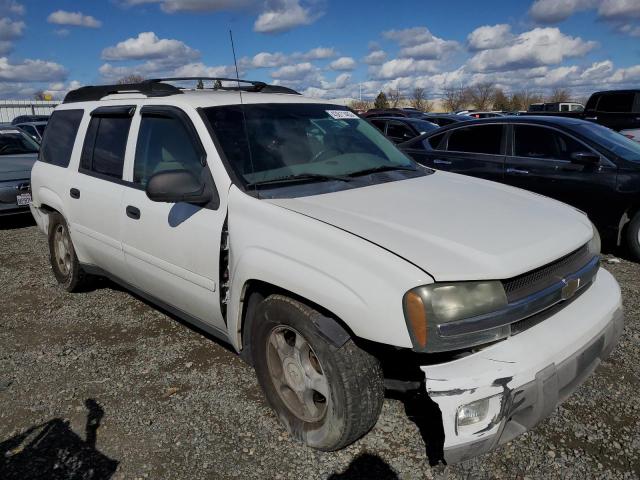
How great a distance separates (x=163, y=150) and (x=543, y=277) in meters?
2.44

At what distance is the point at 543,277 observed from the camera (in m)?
2.41

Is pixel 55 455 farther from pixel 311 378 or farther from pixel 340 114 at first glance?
pixel 340 114

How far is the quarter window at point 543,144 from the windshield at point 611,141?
0.19m

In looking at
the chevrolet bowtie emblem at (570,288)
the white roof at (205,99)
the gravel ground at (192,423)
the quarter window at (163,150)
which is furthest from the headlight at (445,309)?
the white roof at (205,99)

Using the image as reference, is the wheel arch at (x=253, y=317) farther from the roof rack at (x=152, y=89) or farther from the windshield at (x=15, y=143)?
the windshield at (x=15, y=143)

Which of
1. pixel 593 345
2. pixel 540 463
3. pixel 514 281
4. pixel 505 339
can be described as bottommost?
pixel 540 463

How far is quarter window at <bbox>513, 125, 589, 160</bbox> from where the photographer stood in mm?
6184

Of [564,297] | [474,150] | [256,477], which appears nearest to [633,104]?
[474,150]

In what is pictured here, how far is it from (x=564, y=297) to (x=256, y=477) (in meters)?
1.71

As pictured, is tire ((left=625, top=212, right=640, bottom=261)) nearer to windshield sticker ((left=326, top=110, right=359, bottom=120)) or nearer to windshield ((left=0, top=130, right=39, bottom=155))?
windshield sticker ((left=326, top=110, right=359, bottom=120))

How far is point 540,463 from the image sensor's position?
8.34ft

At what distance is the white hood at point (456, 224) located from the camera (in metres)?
2.20

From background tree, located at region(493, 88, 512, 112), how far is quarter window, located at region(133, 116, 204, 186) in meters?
58.8

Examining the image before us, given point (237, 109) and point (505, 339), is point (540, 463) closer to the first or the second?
point (505, 339)
